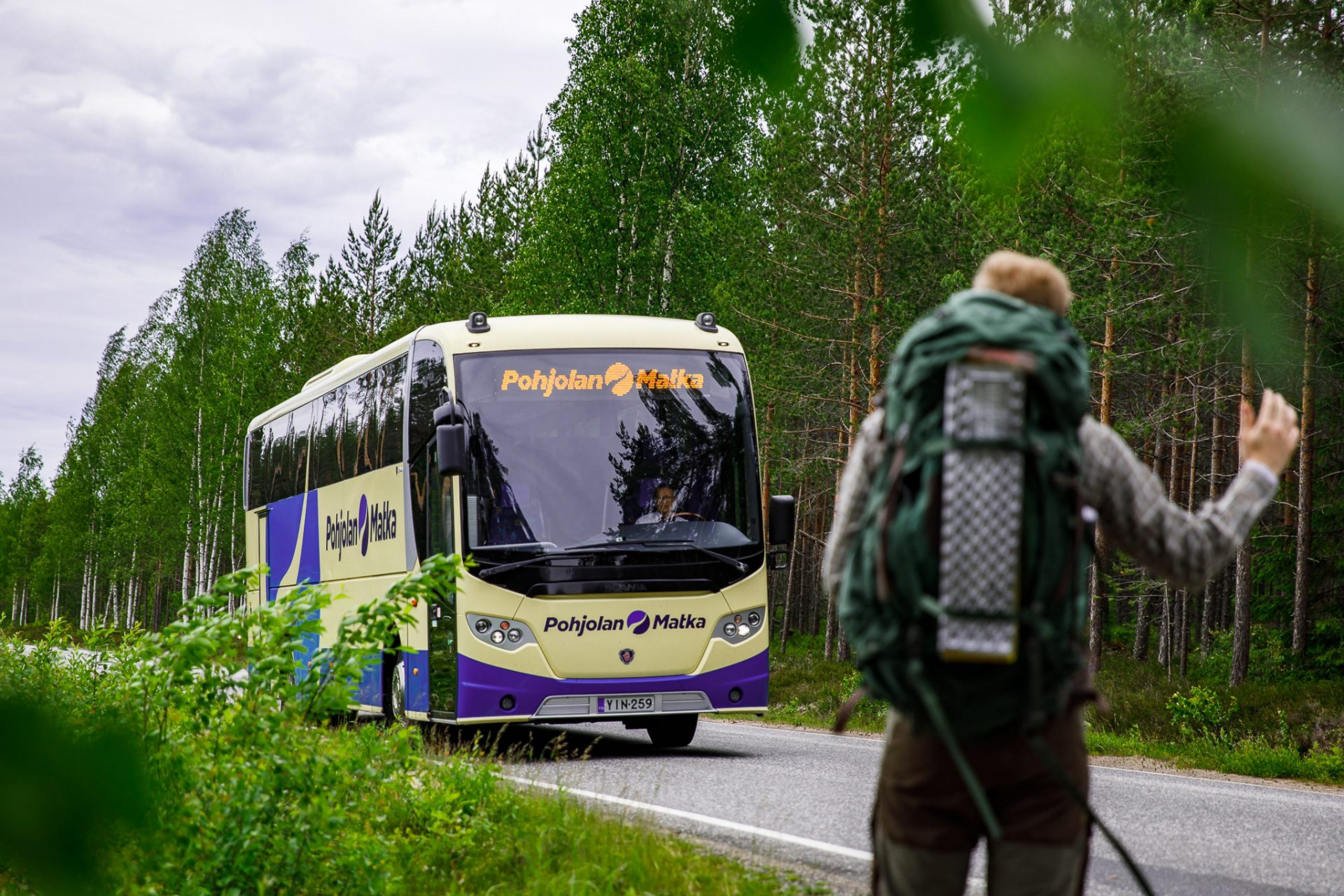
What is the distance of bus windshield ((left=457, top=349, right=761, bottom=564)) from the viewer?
11.1 metres

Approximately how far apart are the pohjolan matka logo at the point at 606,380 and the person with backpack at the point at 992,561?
8.61 meters

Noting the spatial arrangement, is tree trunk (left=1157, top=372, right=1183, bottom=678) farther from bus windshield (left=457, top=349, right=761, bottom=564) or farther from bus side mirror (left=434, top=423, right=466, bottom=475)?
bus side mirror (left=434, top=423, right=466, bottom=475)

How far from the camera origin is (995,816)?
2902 mm

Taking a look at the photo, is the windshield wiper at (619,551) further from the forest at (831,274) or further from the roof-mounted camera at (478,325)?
the forest at (831,274)

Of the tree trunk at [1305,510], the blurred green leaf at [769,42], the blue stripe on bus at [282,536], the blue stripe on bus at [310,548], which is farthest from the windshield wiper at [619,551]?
the tree trunk at [1305,510]

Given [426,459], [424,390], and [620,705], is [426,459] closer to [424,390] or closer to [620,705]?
[424,390]

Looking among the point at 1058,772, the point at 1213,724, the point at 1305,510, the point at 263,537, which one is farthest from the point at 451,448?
the point at 1305,510

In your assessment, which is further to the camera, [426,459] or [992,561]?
[426,459]

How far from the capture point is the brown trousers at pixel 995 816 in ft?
9.35

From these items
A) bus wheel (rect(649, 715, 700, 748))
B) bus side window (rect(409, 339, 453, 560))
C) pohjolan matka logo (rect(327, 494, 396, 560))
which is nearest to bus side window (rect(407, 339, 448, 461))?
bus side window (rect(409, 339, 453, 560))

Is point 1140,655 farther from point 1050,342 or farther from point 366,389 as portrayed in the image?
point 1050,342

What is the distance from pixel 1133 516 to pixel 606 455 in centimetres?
853

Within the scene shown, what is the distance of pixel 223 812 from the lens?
16.0 ft

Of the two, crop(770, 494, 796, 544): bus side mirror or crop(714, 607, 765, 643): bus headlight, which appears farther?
crop(770, 494, 796, 544): bus side mirror
